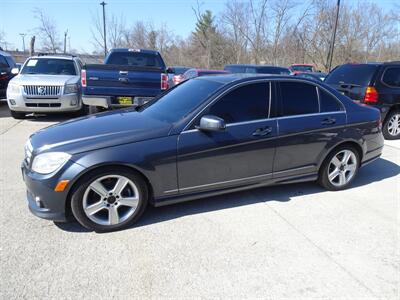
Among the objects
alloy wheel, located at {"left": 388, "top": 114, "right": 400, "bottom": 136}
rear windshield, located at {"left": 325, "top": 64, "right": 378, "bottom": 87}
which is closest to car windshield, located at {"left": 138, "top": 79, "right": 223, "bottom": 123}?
rear windshield, located at {"left": 325, "top": 64, "right": 378, "bottom": 87}

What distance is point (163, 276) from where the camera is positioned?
2.71 meters

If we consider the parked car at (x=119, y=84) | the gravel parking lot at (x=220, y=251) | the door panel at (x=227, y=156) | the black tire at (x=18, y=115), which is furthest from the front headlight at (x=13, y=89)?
the door panel at (x=227, y=156)

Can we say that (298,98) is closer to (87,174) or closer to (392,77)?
(87,174)

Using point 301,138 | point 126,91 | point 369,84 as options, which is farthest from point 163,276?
point 369,84

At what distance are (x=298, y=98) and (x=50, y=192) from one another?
302cm

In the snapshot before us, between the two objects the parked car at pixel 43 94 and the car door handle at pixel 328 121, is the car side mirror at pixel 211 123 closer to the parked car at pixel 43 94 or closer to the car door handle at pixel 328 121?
the car door handle at pixel 328 121

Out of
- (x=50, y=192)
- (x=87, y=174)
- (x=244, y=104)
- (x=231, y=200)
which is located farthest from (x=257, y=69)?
(x=50, y=192)

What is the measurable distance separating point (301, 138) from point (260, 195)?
35.0 inches

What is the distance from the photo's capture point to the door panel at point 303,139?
4020 millimetres

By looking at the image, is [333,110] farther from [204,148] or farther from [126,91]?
[126,91]

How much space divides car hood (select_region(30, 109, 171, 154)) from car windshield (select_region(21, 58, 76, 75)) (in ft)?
20.7

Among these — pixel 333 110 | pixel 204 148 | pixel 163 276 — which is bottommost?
pixel 163 276

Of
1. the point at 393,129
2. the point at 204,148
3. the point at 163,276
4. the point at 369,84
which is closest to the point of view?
the point at 163,276

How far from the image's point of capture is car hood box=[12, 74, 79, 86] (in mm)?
8312
